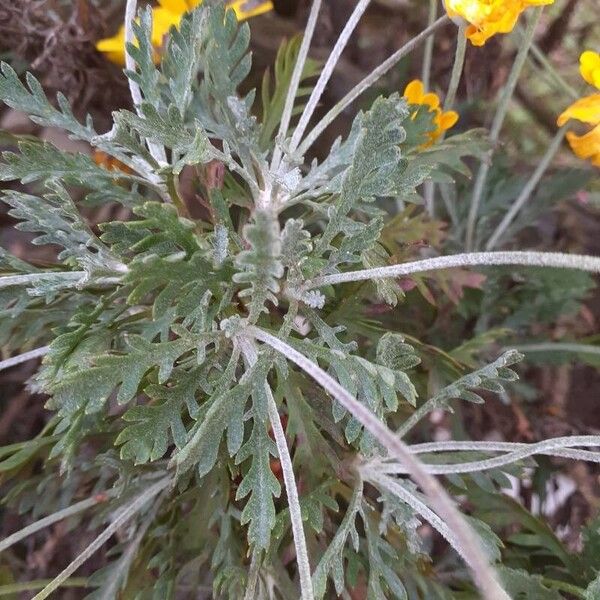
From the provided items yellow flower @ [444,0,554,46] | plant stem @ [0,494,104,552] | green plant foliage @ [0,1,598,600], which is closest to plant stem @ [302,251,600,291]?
green plant foliage @ [0,1,598,600]

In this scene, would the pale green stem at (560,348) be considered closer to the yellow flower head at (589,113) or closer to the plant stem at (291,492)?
the yellow flower head at (589,113)

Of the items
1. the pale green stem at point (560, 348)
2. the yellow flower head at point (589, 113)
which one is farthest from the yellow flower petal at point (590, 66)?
the pale green stem at point (560, 348)

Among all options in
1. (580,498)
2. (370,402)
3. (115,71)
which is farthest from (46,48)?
(580,498)

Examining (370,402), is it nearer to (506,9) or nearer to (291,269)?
(291,269)

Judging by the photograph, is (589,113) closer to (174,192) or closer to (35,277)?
(174,192)

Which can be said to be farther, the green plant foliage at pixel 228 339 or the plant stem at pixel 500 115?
the plant stem at pixel 500 115

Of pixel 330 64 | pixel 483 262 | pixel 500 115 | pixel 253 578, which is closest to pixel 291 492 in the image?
pixel 253 578

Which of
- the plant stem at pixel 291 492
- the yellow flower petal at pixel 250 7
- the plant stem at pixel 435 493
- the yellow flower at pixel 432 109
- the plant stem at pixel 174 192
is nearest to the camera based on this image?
the plant stem at pixel 435 493

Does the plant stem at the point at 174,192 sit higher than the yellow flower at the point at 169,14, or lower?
lower
